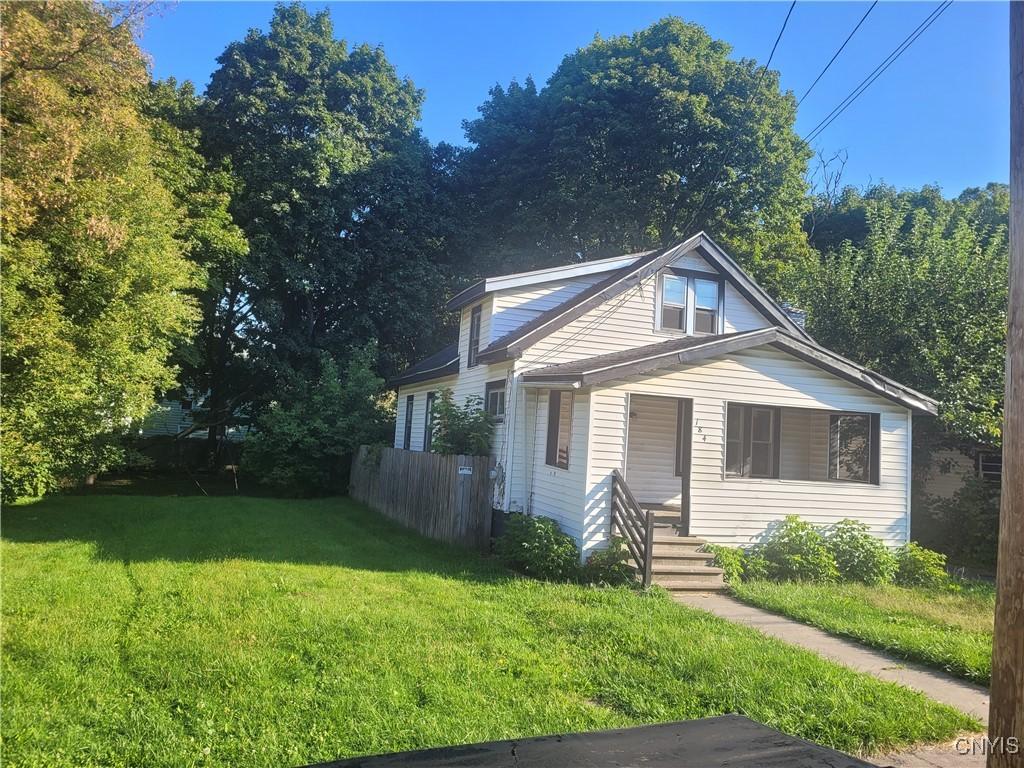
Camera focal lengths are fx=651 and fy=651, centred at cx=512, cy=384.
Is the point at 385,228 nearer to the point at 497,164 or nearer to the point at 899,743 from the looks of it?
the point at 497,164

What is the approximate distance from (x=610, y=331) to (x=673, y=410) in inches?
81.2

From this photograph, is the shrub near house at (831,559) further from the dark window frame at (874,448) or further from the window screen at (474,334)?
the window screen at (474,334)

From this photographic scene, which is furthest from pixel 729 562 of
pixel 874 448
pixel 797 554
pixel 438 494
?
pixel 438 494

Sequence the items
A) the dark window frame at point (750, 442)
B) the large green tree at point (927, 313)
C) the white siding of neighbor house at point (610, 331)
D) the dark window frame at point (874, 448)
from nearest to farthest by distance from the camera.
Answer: the dark window frame at point (874, 448), the dark window frame at point (750, 442), the white siding of neighbor house at point (610, 331), the large green tree at point (927, 313)

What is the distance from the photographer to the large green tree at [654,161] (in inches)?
998

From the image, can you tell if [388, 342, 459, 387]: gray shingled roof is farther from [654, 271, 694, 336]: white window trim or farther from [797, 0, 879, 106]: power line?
[797, 0, 879, 106]: power line

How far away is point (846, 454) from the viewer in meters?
14.6

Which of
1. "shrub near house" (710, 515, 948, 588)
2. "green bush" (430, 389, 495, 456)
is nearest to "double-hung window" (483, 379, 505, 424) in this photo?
"green bush" (430, 389, 495, 456)

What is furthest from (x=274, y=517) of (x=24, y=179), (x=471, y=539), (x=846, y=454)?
(x=846, y=454)

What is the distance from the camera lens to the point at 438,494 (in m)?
12.7

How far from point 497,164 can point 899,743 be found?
90.6 feet

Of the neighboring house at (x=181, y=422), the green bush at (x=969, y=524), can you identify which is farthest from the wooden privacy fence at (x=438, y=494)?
the neighboring house at (x=181, y=422)

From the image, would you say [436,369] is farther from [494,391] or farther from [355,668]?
[355,668]

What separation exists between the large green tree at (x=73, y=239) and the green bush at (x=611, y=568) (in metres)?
8.79
